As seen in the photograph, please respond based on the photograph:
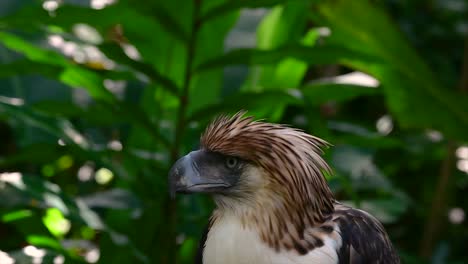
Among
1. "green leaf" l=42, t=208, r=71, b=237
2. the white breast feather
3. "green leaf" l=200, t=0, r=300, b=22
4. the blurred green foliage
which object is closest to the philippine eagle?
the white breast feather

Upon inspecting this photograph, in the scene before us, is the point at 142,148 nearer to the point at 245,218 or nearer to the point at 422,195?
the point at 245,218

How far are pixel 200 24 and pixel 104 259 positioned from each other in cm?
71

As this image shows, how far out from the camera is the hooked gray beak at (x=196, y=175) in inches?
72.6

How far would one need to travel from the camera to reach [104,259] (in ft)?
8.34

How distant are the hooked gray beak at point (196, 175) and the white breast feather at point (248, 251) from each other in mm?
89

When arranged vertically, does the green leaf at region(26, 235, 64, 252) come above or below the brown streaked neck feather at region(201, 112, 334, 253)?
below

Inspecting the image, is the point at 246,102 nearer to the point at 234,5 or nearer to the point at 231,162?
the point at 234,5

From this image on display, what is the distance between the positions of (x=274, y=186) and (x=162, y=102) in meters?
0.95

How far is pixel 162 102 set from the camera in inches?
111

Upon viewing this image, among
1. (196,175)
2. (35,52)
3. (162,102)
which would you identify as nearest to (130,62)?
(35,52)

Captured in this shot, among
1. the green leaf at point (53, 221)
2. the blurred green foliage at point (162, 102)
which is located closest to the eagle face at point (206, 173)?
the blurred green foliage at point (162, 102)

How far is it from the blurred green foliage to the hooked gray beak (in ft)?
1.73

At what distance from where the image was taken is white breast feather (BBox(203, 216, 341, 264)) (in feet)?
6.16

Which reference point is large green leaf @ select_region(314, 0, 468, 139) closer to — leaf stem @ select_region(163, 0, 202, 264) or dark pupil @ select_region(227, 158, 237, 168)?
leaf stem @ select_region(163, 0, 202, 264)
